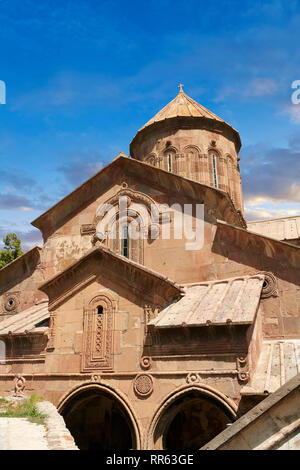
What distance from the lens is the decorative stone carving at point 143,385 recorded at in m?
6.53

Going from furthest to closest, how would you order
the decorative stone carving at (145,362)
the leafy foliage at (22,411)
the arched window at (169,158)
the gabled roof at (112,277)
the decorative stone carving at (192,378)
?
the arched window at (169,158), the gabled roof at (112,277), the decorative stone carving at (145,362), the decorative stone carving at (192,378), the leafy foliage at (22,411)

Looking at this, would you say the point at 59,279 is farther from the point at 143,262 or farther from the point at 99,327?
the point at 143,262

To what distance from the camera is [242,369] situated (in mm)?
5977

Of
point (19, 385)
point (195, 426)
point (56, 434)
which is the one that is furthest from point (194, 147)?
point (56, 434)

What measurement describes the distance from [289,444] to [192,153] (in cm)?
1145

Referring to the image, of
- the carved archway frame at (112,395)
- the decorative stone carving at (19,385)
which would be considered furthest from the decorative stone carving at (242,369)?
the decorative stone carving at (19,385)

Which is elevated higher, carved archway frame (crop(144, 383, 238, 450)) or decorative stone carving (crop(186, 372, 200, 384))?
decorative stone carving (crop(186, 372, 200, 384))

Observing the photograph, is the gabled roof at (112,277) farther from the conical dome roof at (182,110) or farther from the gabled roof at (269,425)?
the conical dome roof at (182,110)

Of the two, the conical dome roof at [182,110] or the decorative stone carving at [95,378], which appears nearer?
the decorative stone carving at [95,378]

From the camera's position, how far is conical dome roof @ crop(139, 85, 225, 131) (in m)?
14.1

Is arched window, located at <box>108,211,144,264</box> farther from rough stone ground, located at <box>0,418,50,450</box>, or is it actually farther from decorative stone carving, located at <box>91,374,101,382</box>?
rough stone ground, located at <box>0,418,50,450</box>

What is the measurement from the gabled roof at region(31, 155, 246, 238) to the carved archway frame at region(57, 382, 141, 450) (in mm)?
4338

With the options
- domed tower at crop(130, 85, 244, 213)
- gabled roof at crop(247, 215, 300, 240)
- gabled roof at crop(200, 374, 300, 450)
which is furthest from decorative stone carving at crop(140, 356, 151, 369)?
gabled roof at crop(247, 215, 300, 240)

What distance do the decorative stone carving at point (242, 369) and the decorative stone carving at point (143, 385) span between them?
1.44 meters
